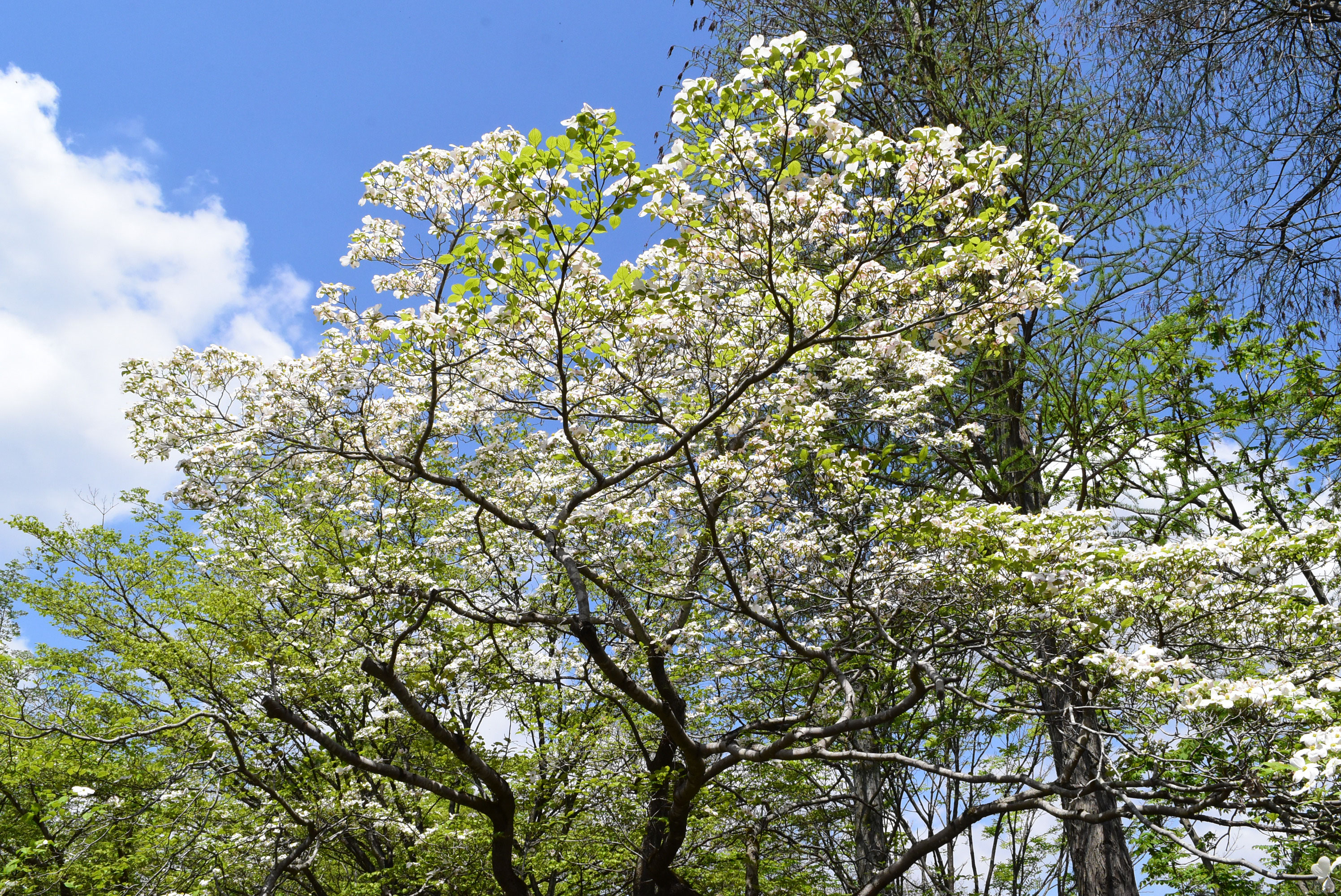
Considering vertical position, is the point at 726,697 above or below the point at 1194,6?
below

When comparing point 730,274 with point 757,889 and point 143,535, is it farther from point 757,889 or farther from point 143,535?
point 143,535

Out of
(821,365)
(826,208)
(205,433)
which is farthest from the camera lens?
(821,365)

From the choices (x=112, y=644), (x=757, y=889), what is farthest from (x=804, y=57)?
(x=112, y=644)

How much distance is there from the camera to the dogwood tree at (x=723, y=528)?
16.1ft

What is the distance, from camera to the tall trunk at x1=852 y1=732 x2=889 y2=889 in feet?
30.1

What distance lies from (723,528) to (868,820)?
174 inches

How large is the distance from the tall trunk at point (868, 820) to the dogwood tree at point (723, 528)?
0.12 m

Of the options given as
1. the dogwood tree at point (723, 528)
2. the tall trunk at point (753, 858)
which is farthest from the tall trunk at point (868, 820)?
the tall trunk at point (753, 858)

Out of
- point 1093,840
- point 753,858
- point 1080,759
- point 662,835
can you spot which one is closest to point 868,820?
point 753,858

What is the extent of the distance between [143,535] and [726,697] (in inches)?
338

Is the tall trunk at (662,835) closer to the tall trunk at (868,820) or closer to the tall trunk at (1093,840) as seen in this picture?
the tall trunk at (868,820)

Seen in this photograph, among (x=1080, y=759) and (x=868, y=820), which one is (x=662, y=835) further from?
(x=1080, y=759)

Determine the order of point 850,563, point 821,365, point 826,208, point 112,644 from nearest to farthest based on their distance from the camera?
point 826,208
point 850,563
point 821,365
point 112,644

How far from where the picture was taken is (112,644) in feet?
36.0
